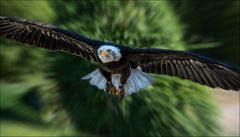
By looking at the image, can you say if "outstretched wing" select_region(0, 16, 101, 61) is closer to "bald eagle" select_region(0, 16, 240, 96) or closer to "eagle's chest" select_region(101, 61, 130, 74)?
"bald eagle" select_region(0, 16, 240, 96)

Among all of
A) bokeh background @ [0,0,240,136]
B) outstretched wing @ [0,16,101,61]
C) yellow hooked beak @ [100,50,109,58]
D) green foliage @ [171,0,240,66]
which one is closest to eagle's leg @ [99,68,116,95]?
outstretched wing @ [0,16,101,61]

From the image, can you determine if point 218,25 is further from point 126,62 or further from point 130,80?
point 126,62

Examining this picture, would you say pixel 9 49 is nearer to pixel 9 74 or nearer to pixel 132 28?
pixel 9 74

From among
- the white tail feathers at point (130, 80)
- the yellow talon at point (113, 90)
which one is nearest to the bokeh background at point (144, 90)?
the white tail feathers at point (130, 80)

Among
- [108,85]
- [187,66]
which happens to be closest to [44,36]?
[108,85]

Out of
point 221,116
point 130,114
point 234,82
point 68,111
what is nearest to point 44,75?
point 68,111

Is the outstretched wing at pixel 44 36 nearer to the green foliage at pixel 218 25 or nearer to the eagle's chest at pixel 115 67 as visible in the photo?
the eagle's chest at pixel 115 67
